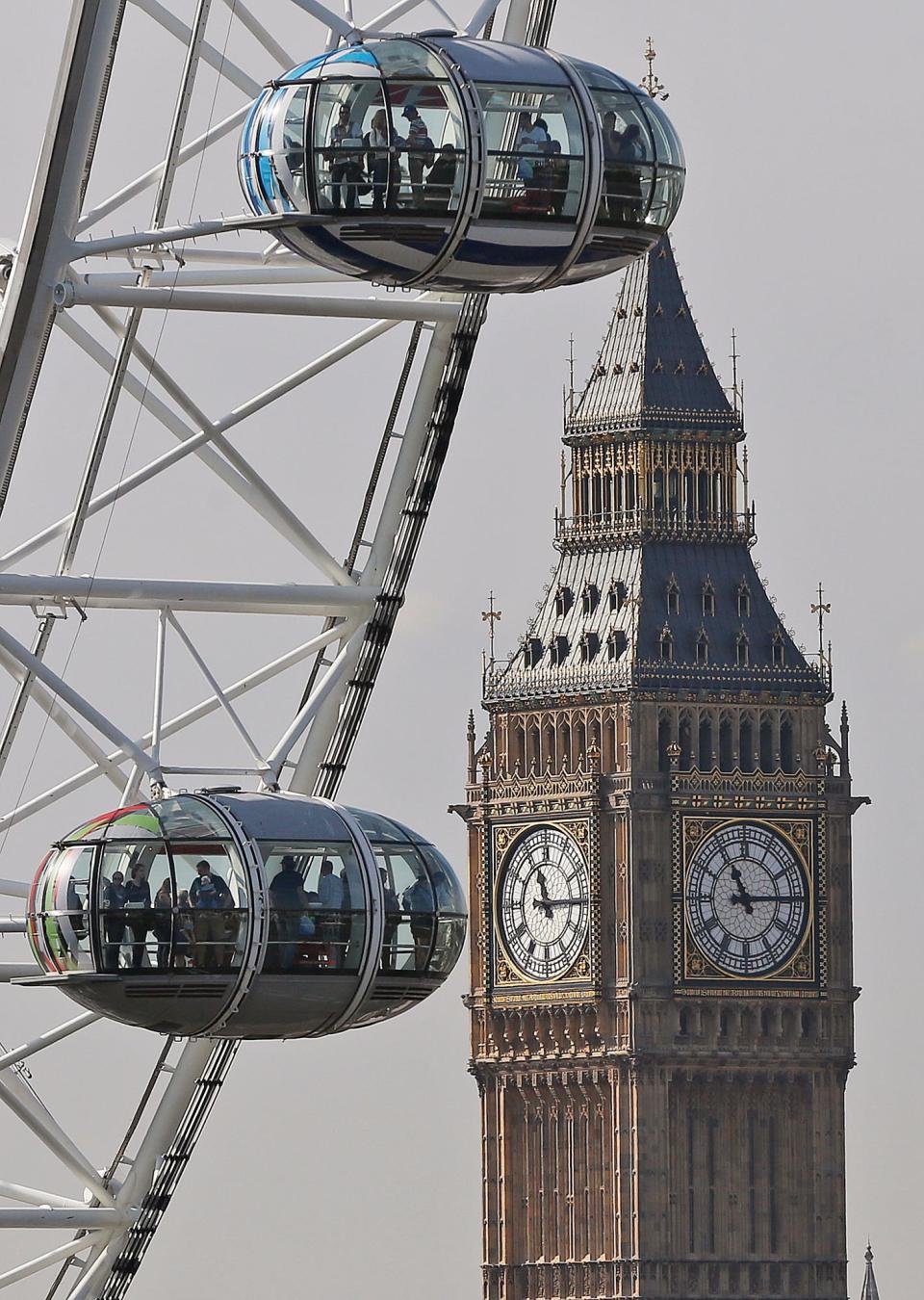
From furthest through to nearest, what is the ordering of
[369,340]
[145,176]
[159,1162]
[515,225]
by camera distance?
[159,1162] < [369,340] < [145,176] < [515,225]

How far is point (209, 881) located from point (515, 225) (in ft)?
15.7

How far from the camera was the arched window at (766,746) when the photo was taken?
531ft

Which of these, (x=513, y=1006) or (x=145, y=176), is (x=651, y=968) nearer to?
(x=513, y=1006)

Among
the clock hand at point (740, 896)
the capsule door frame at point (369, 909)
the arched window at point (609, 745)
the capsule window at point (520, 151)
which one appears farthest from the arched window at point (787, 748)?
the capsule window at point (520, 151)

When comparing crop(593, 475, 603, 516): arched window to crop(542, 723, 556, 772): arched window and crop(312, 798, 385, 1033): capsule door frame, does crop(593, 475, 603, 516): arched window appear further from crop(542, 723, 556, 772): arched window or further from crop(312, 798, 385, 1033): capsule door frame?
crop(312, 798, 385, 1033): capsule door frame

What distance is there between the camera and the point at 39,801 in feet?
152

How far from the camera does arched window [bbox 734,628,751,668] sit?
528ft

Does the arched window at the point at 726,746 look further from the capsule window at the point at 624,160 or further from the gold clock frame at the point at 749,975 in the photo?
the capsule window at the point at 624,160

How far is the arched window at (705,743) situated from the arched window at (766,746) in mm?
1588

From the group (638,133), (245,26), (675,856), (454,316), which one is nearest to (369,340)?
(454,316)

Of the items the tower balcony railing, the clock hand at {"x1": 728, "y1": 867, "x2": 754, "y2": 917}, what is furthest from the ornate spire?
the tower balcony railing

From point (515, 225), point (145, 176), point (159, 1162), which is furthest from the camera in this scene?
point (159, 1162)

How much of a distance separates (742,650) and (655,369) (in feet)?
31.9

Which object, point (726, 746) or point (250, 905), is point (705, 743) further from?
point (250, 905)
